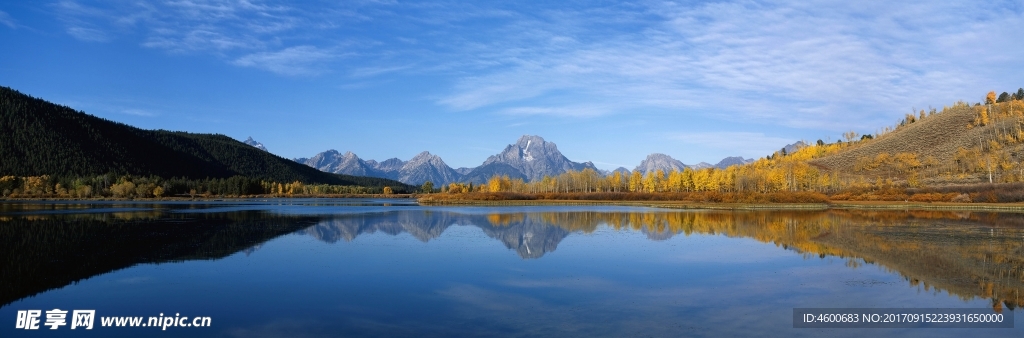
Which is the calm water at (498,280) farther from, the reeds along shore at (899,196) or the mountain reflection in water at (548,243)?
the reeds along shore at (899,196)

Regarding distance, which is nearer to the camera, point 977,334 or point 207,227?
point 977,334

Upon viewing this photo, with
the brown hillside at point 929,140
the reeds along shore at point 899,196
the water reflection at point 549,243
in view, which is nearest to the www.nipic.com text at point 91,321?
the water reflection at point 549,243

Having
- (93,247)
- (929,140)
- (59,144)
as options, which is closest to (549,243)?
(93,247)

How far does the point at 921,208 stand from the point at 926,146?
3281 inches

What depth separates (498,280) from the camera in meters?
19.0

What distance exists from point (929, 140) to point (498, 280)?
156393mm

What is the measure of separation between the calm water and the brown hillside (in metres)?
118

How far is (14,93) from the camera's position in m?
167

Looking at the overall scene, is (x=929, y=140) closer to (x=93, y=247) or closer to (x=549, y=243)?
(x=549, y=243)

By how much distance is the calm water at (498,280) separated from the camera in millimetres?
13133

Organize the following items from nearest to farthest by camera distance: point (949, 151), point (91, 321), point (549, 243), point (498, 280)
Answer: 1. point (91, 321)
2. point (498, 280)
3. point (549, 243)
4. point (949, 151)

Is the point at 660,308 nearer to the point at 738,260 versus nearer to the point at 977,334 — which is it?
the point at 977,334

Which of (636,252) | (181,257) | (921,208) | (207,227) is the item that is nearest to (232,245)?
(181,257)

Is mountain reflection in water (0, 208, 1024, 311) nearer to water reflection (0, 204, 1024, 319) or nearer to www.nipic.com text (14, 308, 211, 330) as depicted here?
water reflection (0, 204, 1024, 319)
